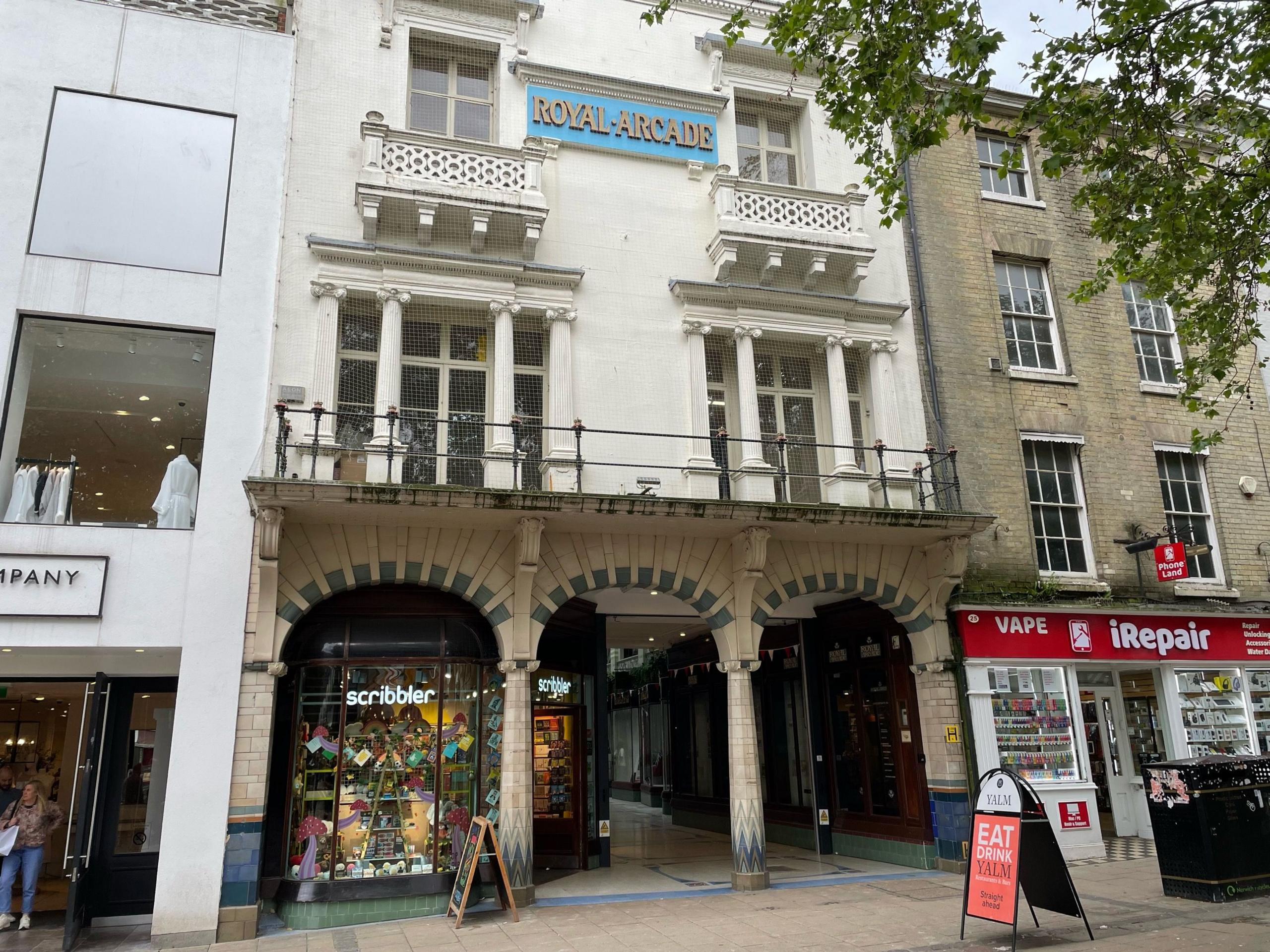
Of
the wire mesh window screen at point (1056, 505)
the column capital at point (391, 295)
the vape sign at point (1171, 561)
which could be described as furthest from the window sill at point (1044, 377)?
the column capital at point (391, 295)

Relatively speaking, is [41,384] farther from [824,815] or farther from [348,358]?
[824,815]

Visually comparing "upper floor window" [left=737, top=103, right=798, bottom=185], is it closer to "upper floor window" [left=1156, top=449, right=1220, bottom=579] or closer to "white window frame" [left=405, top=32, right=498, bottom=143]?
"white window frame" [left=405, top=32, right=498, bottom=143]

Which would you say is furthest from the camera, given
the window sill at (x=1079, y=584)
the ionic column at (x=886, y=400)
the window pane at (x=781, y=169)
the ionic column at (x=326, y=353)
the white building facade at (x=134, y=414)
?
Result: the window pane at (x=781, y=169)

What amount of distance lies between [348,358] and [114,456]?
311cm

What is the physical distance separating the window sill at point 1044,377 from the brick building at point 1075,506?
3cm

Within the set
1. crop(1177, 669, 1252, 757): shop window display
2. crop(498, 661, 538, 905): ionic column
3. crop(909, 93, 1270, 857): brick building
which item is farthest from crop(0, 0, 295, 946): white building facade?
crop(1177, 669, 1252, 757): shop window display

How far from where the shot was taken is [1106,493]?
14.9 metres

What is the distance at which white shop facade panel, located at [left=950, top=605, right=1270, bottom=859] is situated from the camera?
1307 centimetres

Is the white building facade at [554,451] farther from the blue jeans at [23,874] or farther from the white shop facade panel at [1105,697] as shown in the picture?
the blue jeans at [23,874]

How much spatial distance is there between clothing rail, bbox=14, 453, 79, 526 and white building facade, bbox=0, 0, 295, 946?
20 mm

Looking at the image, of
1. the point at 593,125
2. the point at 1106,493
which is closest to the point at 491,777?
the point at 593,125

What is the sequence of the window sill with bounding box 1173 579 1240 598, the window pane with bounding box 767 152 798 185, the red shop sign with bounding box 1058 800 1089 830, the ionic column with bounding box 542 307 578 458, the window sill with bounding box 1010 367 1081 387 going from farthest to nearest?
the window pane with bounding box 767 152 798 185
the window sill with bounding box 1010 367 1081 387
the window sill with bounding box 1173 579 1240 598
the red shop sign with bounding box 1058 800 1089 830
the ionic column with bounding box 542 307 578 458

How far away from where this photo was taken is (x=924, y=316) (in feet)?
48.0

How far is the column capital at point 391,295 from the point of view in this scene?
11.9m
